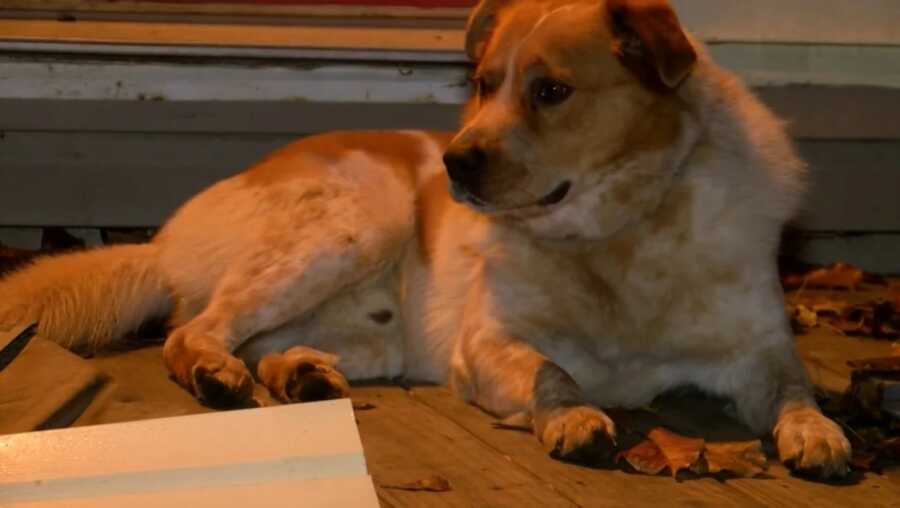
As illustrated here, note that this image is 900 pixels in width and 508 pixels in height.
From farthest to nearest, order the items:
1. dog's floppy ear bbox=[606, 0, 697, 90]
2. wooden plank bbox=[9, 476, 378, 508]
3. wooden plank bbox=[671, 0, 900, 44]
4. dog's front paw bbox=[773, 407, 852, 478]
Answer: wooden plank bbox=[671, 0, 900, 44], dog's floppy ear bbox=[606, 0, 697, 90], dog's front paw bbox=[773, 407, 852, 478], wooden plank bbox=[9, 476, 378, 508]

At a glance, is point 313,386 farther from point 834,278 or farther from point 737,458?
point 834,278

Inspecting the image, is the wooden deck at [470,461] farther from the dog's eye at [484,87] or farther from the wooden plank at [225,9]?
the wooden plank at [225,9]

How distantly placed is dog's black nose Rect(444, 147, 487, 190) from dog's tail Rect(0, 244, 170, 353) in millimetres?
1108

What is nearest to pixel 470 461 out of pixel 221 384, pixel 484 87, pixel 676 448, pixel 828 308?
pixel 676 448

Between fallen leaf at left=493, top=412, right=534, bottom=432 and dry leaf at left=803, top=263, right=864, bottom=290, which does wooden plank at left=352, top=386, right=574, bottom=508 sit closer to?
fallen leaf at left=493, top=412, right=534, bottom=432

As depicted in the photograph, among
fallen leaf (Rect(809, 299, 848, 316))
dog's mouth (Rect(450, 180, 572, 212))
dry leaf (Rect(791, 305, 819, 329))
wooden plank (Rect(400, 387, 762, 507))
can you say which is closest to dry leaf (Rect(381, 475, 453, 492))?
wooden plank (Rect(400, 387, 762, 507))

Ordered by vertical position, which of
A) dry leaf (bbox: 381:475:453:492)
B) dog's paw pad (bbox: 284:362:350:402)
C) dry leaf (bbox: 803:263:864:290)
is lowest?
dry leaf (bbox: 803:263:864:290)

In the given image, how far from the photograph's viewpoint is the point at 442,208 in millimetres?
3717

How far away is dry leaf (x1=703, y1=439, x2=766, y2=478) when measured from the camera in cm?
277

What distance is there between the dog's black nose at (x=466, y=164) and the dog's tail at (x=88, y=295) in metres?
1.11

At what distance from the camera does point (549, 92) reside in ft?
10.1

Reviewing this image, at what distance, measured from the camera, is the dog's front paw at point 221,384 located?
3.16 meters

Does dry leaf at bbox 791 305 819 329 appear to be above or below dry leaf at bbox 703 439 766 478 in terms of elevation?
below

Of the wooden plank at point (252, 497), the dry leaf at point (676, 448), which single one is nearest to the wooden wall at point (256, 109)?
the dry leaf at point (676, 448)
